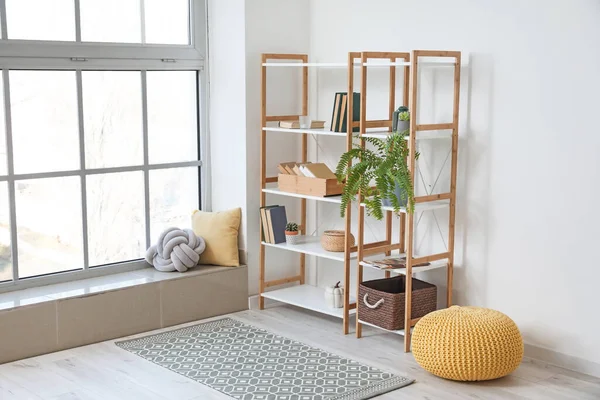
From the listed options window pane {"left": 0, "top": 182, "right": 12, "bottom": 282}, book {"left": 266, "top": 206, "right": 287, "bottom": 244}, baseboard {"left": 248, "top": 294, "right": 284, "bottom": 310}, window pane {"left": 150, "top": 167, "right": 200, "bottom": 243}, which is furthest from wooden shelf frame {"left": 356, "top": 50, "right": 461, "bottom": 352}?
window pane {"left": 0, "top": 182, "right": 12, "bottom": 282}

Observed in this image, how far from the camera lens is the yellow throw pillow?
4988 millimetres

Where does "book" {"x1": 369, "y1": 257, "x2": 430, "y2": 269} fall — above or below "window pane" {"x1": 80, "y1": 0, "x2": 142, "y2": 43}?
below

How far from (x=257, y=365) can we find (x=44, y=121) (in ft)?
5.72

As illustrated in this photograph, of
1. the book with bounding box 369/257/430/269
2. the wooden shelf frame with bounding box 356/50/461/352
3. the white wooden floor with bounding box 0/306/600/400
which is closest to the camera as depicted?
the white wooden floor with bounding box 0/306/600/400

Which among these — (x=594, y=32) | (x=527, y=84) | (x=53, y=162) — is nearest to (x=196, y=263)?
(x=53, y=162)

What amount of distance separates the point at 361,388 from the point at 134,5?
253 cm

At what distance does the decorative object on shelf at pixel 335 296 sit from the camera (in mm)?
4680

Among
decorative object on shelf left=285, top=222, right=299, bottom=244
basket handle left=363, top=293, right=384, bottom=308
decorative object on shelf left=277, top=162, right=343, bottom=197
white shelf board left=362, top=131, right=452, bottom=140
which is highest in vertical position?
white shelf board left=362, top=131, right=452, bottom=140

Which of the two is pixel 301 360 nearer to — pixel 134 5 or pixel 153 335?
pixel 153 335

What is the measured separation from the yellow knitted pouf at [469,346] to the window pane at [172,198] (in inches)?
73.9

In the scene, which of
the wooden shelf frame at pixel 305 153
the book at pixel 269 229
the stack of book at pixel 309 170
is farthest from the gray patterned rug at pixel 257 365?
the stack of book at pixel 309 170

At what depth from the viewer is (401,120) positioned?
421 centimetres

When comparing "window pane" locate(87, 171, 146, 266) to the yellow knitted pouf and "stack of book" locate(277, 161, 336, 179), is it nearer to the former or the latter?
"stack of book" locate(277, 161, 336, 179)

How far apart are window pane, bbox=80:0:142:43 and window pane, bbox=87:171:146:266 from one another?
774 mm
